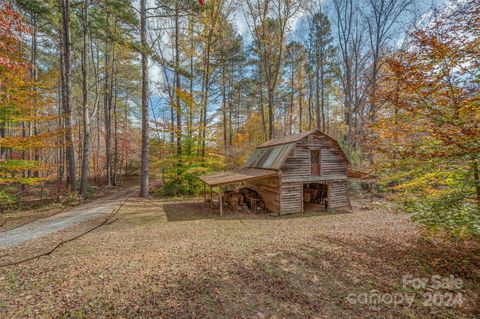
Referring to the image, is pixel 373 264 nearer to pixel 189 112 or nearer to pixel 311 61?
pixel 189 112

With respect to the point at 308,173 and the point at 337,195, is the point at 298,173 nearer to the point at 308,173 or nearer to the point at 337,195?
the point at 308,173

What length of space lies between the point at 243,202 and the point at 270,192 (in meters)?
1.79

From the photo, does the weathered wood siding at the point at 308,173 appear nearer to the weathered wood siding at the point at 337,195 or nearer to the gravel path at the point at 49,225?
the weathered wood siding at the point at 337,195

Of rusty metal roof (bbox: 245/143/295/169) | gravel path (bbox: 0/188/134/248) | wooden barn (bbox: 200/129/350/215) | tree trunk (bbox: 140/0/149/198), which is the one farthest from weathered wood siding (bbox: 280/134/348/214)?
tree trunk (bbox: 140/0/149/198)

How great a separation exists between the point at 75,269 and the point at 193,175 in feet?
34.5

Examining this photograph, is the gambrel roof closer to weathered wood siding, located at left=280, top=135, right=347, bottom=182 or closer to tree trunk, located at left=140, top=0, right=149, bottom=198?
weathered wood siding, located at left=280, top=135, right=347, bottom=182

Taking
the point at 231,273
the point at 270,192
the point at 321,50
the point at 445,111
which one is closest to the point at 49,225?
the point at 231,273

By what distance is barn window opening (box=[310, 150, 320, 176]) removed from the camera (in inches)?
468

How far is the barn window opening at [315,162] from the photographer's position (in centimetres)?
1188

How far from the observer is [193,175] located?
15000mm

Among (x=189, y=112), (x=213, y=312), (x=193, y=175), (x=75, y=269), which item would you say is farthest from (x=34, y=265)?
(x=189, y=112)

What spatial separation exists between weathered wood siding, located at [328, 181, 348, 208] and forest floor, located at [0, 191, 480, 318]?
413cm

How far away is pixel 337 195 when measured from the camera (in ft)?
40.5

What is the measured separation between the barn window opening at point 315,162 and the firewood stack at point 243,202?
3.61m
